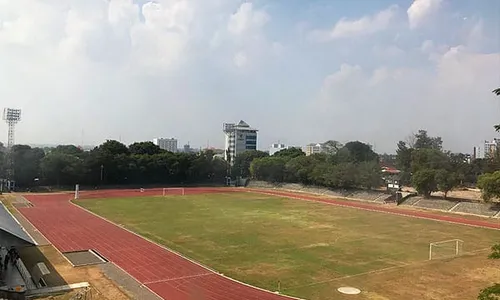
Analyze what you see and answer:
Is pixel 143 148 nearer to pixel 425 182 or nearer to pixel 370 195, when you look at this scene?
pixel 370 195

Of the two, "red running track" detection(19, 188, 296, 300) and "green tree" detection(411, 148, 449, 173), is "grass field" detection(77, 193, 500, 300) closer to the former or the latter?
"red running track" detection(19, 188, 296, 300)

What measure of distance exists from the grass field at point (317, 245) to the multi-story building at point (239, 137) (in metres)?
90.5

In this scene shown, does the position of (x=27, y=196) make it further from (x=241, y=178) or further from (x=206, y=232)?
(x=241, y=178)

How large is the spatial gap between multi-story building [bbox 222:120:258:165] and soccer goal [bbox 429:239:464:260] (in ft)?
354

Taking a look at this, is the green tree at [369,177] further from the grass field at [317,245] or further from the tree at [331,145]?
the tree at [331,145]

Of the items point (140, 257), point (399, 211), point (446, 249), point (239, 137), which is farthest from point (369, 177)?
point (239, 137)

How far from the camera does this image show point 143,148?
3327 inches

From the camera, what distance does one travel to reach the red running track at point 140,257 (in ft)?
59.0

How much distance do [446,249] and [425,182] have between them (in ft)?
78.5

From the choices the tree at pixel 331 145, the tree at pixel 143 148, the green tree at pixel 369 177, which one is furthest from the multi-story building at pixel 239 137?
the green tree at pixel 369 177

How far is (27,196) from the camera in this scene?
2047 inches

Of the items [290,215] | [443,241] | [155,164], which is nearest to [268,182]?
[155,164]

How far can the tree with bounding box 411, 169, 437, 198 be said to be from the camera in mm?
49075

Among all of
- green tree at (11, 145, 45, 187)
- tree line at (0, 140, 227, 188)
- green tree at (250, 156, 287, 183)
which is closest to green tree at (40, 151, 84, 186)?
tree line at (0, 140, 227, 188)
